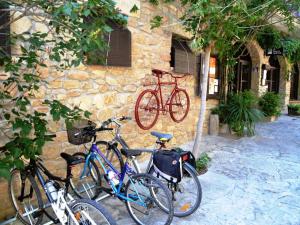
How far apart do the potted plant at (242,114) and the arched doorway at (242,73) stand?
7.46ft

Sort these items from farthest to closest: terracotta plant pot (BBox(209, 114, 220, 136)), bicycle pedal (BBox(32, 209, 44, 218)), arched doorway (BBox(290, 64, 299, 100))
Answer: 1. arched doorway (BBox(290, 64, 299, 100))
2. terracotta plant pot (BBox(209, 114, 220, 136))
3. bicycle pedal (BBox(32, 209, 44, 218))

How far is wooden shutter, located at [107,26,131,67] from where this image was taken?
158 inches

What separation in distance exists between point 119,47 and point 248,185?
2.66m

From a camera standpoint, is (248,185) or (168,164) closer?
(168,164)

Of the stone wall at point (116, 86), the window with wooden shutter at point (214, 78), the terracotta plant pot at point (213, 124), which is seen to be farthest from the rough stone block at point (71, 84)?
the terracotta plant pot at point (213, 124)

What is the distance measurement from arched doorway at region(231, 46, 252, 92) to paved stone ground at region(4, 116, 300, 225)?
307 centimetres

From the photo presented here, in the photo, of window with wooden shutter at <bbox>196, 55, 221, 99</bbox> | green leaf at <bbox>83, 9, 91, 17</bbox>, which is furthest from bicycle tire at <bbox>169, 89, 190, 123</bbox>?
green leaf at <bbox>83, 9, 91, 17</bbox>

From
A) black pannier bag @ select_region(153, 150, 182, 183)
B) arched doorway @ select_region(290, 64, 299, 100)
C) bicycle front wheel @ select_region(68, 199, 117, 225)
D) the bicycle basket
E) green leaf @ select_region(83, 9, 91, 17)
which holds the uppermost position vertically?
green leaf @ select_region(83, 9, 91, 17)

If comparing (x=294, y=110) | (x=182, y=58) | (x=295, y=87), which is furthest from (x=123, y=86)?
(x=295, y=87)

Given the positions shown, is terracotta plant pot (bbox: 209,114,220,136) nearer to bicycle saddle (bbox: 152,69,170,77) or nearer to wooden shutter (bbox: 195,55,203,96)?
wooden shutter (bbox: 195,55,203,96)

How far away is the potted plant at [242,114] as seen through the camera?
269 inches

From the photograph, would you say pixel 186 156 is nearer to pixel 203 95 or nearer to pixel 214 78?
pixel 203 95

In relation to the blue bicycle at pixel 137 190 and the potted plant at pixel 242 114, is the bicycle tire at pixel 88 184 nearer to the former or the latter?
the blue bicycle at pixel 137 190

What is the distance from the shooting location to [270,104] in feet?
29.4
